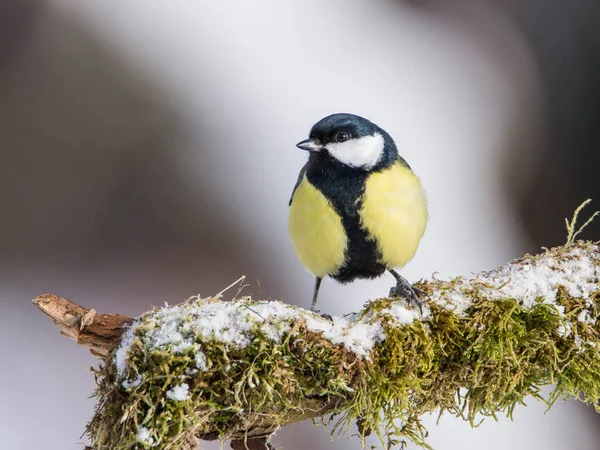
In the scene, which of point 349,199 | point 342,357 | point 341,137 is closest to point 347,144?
point 341,137

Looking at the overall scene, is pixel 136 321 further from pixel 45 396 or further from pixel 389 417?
pixel 45 396

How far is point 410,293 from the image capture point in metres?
1.57

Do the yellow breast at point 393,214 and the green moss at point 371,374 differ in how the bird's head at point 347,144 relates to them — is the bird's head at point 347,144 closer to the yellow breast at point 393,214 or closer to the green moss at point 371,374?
the yellow breast at point 393,214

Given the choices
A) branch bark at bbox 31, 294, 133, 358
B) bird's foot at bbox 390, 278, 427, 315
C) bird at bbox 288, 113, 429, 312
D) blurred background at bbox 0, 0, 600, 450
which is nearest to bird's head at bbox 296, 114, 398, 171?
bird at bbox 288, 113, 429, 312

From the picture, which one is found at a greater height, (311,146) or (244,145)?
(311,146)

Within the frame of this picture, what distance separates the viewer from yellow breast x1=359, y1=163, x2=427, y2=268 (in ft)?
6.18

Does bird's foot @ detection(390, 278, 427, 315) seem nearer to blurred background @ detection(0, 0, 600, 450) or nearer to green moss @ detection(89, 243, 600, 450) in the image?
green moss @ detection(89, 243, 600, 450)

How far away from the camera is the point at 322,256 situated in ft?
6.45

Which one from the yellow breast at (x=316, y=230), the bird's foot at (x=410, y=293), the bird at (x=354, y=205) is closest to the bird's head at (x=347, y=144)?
the bird at (x=354, y=205)

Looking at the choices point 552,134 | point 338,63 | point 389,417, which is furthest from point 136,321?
point 552,134

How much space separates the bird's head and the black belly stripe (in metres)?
0.03

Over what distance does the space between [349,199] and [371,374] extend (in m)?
0.65

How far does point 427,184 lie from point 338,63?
1.04 m

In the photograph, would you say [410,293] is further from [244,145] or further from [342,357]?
[244,145]
